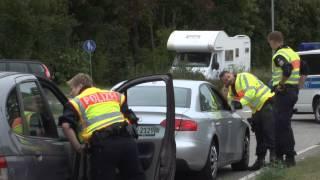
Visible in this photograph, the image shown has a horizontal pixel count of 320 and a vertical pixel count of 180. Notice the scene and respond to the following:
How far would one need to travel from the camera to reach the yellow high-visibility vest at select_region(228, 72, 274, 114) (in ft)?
38.9

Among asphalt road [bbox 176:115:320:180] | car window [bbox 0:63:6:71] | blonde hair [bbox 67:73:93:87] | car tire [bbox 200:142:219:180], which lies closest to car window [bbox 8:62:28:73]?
car window [bbox 0:63:6:71]

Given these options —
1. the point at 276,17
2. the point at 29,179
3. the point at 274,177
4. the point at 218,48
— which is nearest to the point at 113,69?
the point at 218,48

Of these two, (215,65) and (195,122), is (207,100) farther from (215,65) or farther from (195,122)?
(215,65)

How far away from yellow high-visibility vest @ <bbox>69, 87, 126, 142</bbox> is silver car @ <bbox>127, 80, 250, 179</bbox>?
70.6 inches

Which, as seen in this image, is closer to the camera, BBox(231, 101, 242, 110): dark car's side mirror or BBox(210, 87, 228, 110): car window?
BBox(210, 87, 228, 110): car window

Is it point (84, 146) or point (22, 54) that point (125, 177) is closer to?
point (84, 146)

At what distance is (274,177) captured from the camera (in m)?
9.23

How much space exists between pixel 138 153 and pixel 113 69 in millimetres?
41688

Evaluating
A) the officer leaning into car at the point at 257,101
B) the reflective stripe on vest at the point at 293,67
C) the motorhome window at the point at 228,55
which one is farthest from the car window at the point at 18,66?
the motorhome window at the point at 228,55

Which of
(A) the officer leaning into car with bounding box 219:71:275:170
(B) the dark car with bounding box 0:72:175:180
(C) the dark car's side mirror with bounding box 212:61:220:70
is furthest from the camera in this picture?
(C) the dark car's side mirror with bounding box 212:61:220:70

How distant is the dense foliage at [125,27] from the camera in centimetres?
3734

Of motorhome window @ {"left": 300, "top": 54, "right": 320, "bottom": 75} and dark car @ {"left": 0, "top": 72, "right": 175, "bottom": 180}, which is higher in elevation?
dark car @ {"left": 0, "top": 72, "right": 175, "bottom": 180}

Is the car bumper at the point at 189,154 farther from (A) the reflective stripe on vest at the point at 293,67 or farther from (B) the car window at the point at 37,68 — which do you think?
Answer: (B) the car window at the point at 37,68

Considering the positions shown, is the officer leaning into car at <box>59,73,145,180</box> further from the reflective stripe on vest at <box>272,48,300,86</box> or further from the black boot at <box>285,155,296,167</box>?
the reflective stripe on vest at <box>272,48,300,86</box>
